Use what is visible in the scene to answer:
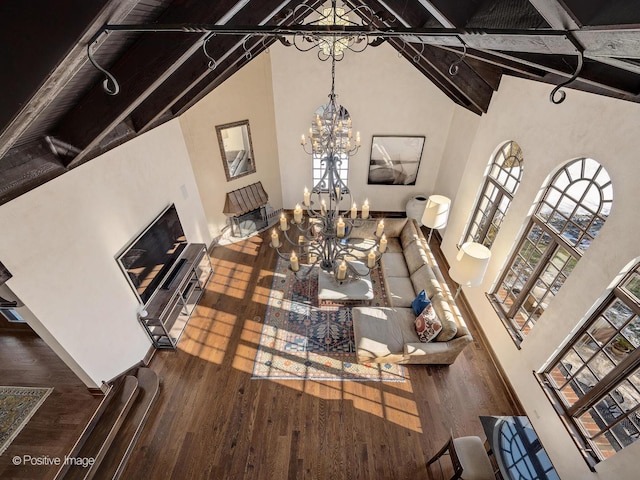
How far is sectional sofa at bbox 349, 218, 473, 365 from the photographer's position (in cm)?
376

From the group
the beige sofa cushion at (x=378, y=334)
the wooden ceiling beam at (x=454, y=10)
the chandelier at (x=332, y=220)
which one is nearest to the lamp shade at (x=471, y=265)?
the chandelier at (x=332, y=220)

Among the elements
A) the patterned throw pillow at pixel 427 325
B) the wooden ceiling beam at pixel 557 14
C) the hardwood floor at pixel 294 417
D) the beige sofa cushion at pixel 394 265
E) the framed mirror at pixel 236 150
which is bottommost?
the hardwood floor at pixel 294 417

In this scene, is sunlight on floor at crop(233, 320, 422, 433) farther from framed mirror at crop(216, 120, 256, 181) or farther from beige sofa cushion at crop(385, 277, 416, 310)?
framed mirror at crop(216, 120, 256, 181)

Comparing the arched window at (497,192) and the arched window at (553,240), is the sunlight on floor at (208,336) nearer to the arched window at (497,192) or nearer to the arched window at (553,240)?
the arched window at (553,240)

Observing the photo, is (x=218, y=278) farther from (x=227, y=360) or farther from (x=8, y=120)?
(x=8, y=120)

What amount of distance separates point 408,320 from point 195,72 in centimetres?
391

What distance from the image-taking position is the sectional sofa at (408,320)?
376 cm

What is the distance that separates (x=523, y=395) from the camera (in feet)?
11.4

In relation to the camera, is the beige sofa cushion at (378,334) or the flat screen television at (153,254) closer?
the flat screen television at (153,254)

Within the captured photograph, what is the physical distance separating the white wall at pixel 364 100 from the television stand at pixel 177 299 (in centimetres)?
298

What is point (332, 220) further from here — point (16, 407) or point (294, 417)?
point (16, 407)

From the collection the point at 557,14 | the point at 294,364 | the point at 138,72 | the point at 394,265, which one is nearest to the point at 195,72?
the point at 138,72

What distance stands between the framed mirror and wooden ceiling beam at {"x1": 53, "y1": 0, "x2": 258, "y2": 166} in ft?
10.7

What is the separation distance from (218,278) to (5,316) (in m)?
2.84
